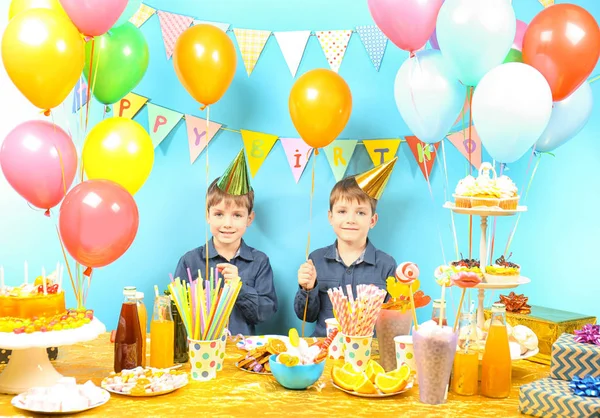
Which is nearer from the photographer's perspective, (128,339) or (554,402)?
A: (554,402)

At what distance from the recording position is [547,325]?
231cm

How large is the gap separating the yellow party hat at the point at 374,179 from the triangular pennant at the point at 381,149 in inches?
12.5

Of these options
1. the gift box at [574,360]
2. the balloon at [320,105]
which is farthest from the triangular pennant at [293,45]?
the gift box at [574,360]

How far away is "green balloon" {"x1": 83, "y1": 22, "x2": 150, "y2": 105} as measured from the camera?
2709mm

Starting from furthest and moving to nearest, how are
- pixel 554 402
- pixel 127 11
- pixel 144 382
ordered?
pixel 127 11 < pixel 144 382 < pixel 554 402

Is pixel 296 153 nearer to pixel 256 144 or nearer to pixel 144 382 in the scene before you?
pixel 256 144

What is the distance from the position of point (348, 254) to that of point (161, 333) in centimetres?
148

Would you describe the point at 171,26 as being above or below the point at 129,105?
above

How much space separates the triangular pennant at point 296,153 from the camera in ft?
11.9

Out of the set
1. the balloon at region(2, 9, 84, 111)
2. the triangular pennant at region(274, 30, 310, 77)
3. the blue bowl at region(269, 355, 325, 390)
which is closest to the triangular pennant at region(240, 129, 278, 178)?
the triangular pennant at region(274, 30, 310, 77)

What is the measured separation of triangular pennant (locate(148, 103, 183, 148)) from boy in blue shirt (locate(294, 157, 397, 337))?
844 mm

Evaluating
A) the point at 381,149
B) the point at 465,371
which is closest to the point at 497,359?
the point at 465,371

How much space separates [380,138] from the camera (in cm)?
363

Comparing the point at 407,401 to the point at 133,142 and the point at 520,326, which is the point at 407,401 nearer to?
the point at 520,326
